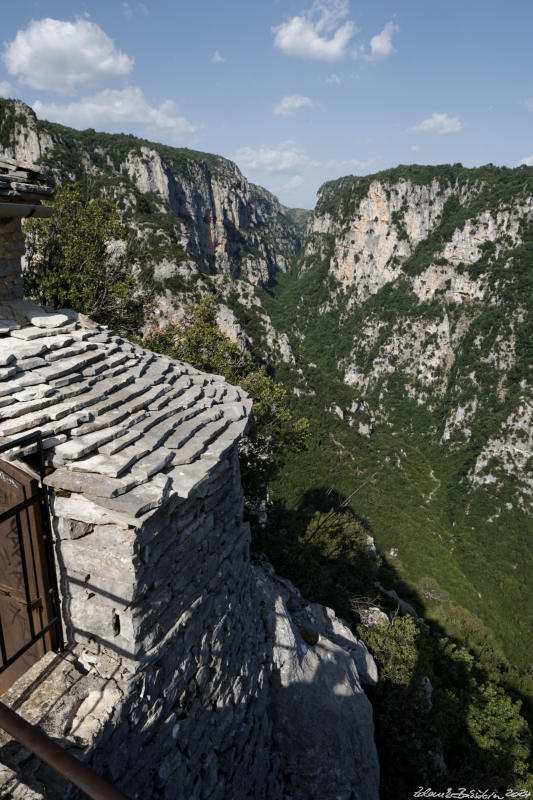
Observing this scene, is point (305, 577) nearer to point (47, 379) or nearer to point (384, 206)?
point (47, 379)

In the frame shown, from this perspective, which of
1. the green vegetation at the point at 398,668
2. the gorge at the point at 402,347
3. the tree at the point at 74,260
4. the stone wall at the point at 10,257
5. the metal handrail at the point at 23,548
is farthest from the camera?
the gorge at the point at 402,347

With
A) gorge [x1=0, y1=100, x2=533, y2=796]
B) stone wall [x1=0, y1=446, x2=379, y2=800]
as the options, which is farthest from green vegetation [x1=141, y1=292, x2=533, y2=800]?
stone wall [x1=0, y1=446, x2=379, y2=800]

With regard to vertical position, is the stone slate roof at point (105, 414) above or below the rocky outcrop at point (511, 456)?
above

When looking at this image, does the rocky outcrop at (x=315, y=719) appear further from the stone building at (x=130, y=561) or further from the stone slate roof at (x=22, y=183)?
the stone slate roof at (x=22, y=183)

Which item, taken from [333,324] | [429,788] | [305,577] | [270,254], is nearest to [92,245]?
[305,577]

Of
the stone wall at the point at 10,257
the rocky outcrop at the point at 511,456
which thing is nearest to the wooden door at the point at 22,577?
the stone wall at the point at 10,257

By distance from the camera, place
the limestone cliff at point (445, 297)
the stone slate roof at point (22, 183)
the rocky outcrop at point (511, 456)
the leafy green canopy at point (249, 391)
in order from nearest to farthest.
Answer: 1. the stone slate roof at point (22, 183)
2. the leafy green canopy at point (249, 391)
3. the rocky outcrop at point (511, 456)
4. the limestone cliff at point (445, 297)
